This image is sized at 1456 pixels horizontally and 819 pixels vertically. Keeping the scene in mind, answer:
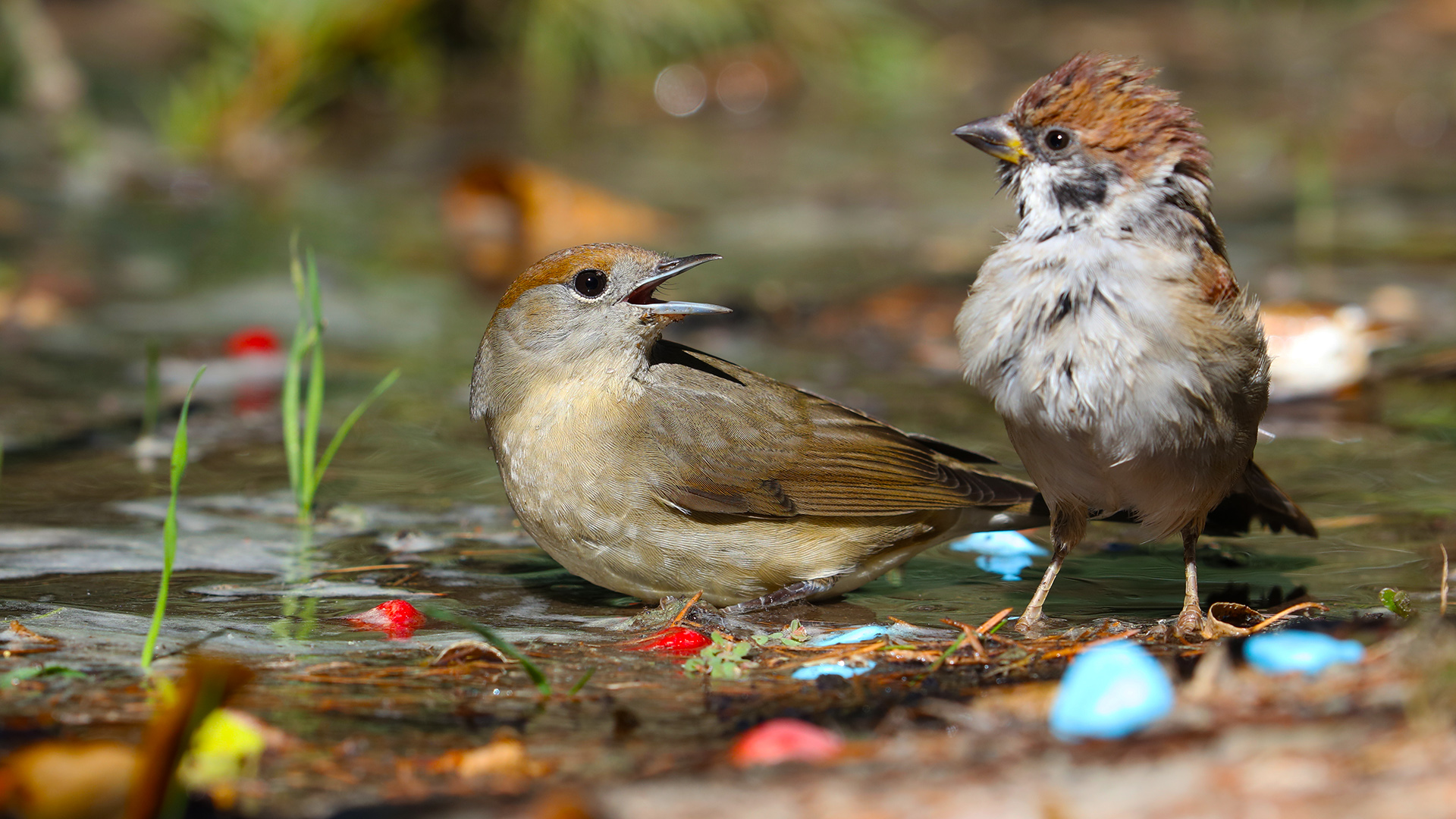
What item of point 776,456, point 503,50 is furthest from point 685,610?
point 503,50

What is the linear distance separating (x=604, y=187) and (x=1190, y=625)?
8.01 m

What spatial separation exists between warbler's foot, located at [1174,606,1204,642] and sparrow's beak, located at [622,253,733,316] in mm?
1401

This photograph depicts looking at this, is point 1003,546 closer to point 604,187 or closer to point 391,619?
point 391,619

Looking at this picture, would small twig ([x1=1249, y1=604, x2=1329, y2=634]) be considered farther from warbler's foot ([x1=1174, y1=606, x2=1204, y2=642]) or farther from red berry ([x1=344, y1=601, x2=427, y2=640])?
red berry ([x1=344, y1=601, x2=427, y2=640])

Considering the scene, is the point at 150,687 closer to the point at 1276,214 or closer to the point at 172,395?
the point at 172,395

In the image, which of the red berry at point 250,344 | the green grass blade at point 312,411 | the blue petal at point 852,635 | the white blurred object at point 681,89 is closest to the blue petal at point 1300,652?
the blue petal at point 852,635

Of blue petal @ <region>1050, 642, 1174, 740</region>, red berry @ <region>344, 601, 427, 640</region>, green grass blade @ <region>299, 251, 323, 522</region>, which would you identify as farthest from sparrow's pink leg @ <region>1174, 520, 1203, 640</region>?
green grass blade @ <region>299, 251, 323, 522</region>

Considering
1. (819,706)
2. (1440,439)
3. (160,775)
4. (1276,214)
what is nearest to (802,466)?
(819,706)

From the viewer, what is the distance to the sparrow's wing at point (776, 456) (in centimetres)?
390

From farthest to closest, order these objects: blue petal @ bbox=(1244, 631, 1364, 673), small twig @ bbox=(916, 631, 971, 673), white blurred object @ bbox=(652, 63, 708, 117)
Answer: white blurred object @ bbox=(652, 63, 708, 117) → small twig @ bbox=(916, 631, 971, 673) → blue petal @ bbox=(1244, 631, 1364, 673)

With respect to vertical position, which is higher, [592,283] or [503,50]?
[503,50]

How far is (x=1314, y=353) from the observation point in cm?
586

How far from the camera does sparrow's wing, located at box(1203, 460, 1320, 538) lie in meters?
3.93

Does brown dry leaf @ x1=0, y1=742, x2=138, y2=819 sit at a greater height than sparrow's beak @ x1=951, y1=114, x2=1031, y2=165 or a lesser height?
lesser
